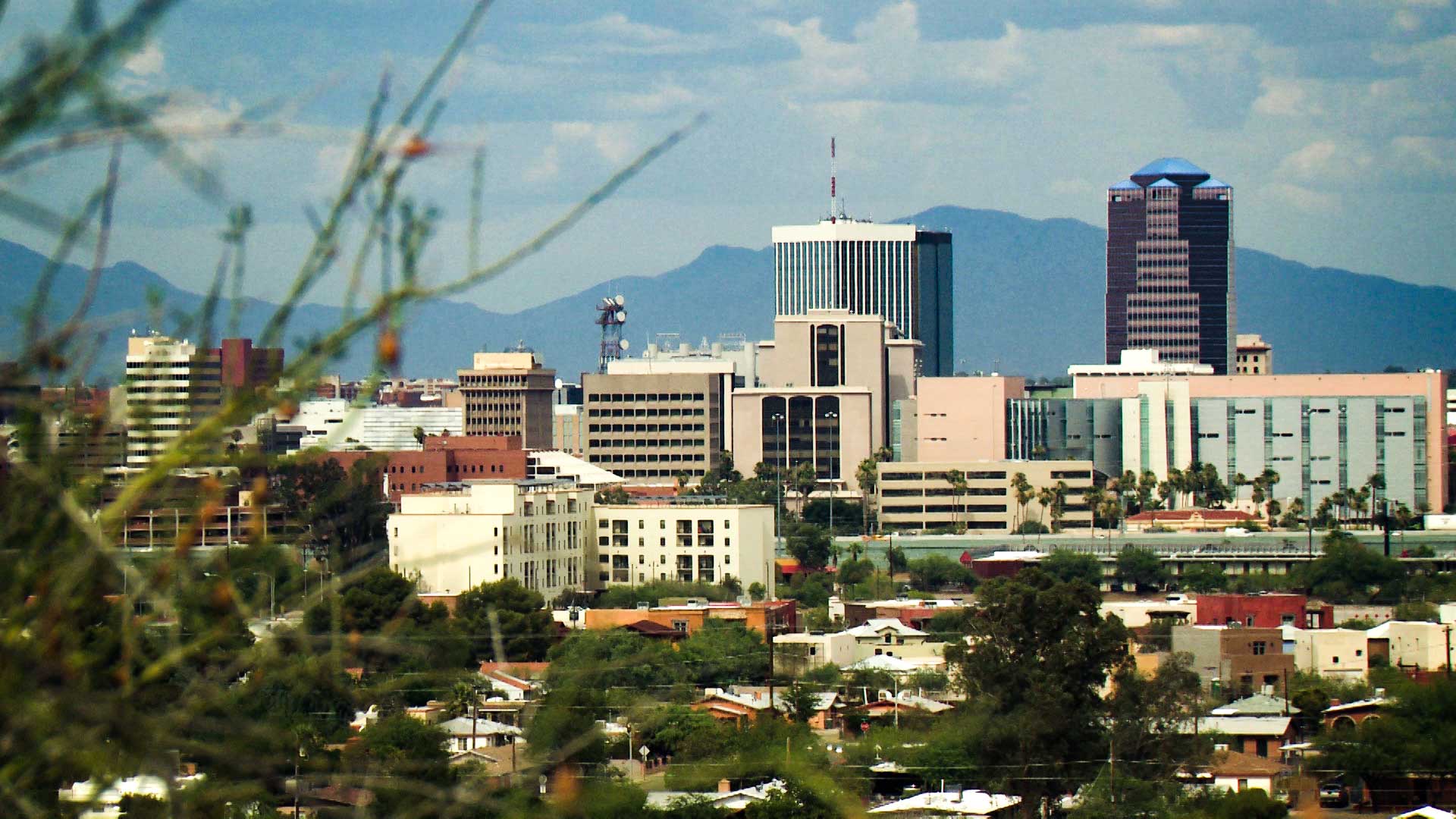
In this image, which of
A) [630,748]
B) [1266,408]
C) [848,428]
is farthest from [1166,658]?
[848,428]

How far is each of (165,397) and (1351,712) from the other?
2491 cm

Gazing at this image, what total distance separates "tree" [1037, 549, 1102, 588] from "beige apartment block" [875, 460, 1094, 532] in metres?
16.3

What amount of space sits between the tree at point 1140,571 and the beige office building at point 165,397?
47510 millimetres

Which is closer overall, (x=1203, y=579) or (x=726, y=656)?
(x=726, y=656)

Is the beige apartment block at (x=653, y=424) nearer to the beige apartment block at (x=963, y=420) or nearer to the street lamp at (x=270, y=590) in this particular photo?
the beige apartment block at (x=963, y=420)

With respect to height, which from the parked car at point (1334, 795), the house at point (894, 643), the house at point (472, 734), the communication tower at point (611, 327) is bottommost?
the parked car at point (1334, 795)

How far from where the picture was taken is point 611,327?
10988 cm

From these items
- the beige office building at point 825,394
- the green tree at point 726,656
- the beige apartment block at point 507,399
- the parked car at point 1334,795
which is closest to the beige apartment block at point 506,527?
the green tree at point 726,656

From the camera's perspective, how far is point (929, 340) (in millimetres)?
132875

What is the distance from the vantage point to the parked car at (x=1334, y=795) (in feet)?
69.4

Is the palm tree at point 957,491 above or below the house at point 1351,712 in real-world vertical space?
above

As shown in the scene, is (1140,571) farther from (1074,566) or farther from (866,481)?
(866,481)

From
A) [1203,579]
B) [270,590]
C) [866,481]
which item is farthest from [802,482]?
[270,590]

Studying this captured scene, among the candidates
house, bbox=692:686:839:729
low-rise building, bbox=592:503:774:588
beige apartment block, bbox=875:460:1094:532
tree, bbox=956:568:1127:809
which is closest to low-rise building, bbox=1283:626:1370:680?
tree, bbox=956:568:1127:809
